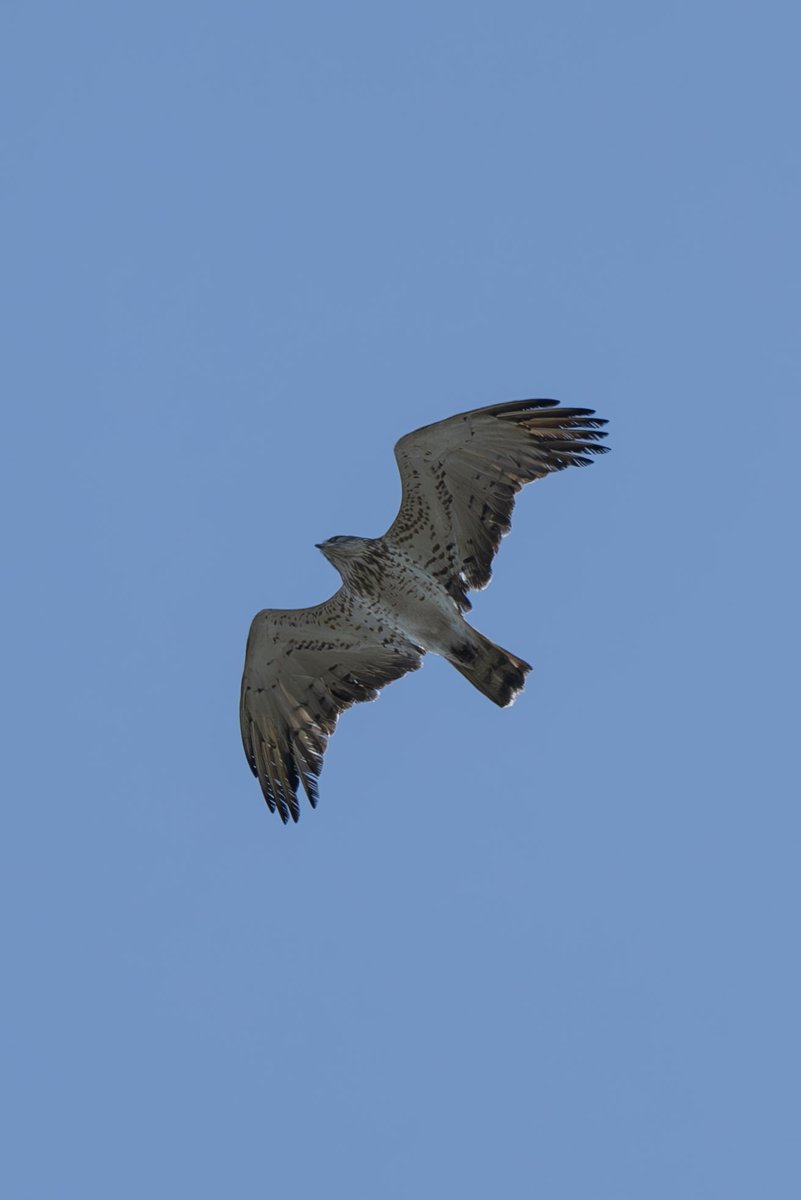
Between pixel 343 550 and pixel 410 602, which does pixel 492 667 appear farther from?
pixel 343 550

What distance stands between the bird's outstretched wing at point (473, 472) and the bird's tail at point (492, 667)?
471 millimetres

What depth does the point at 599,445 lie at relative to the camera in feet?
66.4

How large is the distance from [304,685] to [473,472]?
118 inches

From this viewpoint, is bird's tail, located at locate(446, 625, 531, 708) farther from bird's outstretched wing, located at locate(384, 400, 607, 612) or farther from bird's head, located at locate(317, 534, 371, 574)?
bird's head, located at locate(317, 534, 371, 574)

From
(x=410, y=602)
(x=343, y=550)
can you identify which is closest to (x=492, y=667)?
(x=410, y=602)

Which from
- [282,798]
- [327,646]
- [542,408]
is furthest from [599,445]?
[282,798]

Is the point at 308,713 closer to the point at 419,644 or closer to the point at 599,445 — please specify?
the point at 419,644

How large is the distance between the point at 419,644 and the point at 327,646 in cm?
102

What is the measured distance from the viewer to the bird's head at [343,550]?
20.9 metres

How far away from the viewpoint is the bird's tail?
67.1 feet

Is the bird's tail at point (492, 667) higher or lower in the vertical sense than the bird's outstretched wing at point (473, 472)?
lower

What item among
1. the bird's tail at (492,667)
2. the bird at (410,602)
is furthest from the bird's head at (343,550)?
the bird's tail at (492,667)

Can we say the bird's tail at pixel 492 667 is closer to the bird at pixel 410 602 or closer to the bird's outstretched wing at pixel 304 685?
the bird at pixel 410 602

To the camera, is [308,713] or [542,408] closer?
[542,408]
